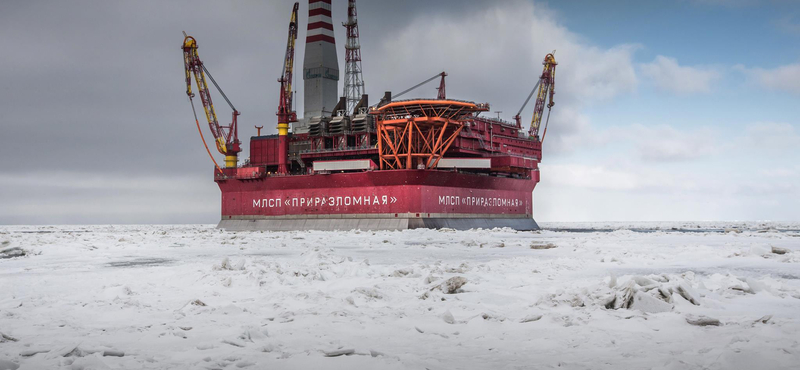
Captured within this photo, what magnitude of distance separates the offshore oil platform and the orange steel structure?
0.11 m

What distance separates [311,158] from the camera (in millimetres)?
60781

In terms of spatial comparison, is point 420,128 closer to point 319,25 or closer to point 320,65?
point 320,65

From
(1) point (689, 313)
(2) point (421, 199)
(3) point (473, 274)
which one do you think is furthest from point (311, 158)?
(1) point (689, 313)

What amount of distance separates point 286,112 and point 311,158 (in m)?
5.99

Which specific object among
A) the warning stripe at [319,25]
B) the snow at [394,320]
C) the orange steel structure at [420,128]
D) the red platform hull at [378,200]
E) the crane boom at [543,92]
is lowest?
the snow at [394,320]

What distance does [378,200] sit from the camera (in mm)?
53875

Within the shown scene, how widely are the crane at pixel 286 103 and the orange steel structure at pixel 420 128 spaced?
1259 centimetres

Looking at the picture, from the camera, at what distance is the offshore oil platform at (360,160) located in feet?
171

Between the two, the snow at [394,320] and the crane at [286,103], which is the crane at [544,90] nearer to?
the crane at [286,103]

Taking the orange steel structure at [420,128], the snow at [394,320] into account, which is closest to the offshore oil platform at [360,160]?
the orange steel structure at [420,128]

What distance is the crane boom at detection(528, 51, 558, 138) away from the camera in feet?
265

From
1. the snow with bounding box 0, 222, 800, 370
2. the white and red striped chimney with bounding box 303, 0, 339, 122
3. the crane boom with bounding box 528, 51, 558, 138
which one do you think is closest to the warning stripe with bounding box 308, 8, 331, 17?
the white and red striped chimney with bounding box 303, 0, 339, 122

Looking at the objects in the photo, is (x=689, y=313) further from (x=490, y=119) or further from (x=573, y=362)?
(x=490, y=119)

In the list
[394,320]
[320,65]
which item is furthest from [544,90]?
[394,320]
